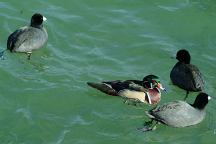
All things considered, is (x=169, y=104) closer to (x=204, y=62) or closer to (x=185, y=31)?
(x=204, y=62)

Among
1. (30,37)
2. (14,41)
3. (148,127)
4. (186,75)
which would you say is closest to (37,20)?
(30,37)

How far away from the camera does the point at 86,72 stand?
15.7m

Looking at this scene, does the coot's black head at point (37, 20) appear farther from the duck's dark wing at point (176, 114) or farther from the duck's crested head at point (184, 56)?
the duck's dark wing at point (176, 114)

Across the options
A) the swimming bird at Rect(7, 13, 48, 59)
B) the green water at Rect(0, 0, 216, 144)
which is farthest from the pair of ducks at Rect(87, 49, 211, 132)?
the swimming bird at Rect(7, 13, 48, 59)

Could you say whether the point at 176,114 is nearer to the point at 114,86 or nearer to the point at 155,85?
the point at 155,85

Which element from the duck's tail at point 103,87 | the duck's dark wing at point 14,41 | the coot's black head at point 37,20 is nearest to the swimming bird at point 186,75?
the duck's tail at point 103,87

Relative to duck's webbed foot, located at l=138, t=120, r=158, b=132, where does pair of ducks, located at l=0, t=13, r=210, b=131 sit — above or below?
above

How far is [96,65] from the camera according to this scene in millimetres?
16156

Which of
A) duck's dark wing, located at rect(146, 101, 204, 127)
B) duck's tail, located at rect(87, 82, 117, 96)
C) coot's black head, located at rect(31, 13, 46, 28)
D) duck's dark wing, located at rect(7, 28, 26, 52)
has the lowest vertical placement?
duck's dark wing, located at rect(146, 101, 204, 127)

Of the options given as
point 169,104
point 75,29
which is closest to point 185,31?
point 75,29

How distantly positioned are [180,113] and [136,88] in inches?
58.5

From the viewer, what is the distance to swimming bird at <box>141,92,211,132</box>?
13695 millimetres

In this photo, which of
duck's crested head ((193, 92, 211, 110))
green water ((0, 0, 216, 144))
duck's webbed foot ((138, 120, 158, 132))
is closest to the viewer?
green water ((0, 0, 216, 144))

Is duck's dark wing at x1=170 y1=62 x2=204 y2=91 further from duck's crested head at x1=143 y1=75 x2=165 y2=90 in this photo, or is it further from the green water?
duck's crested head at x1=143 y1=75 x2=165 y2=90
